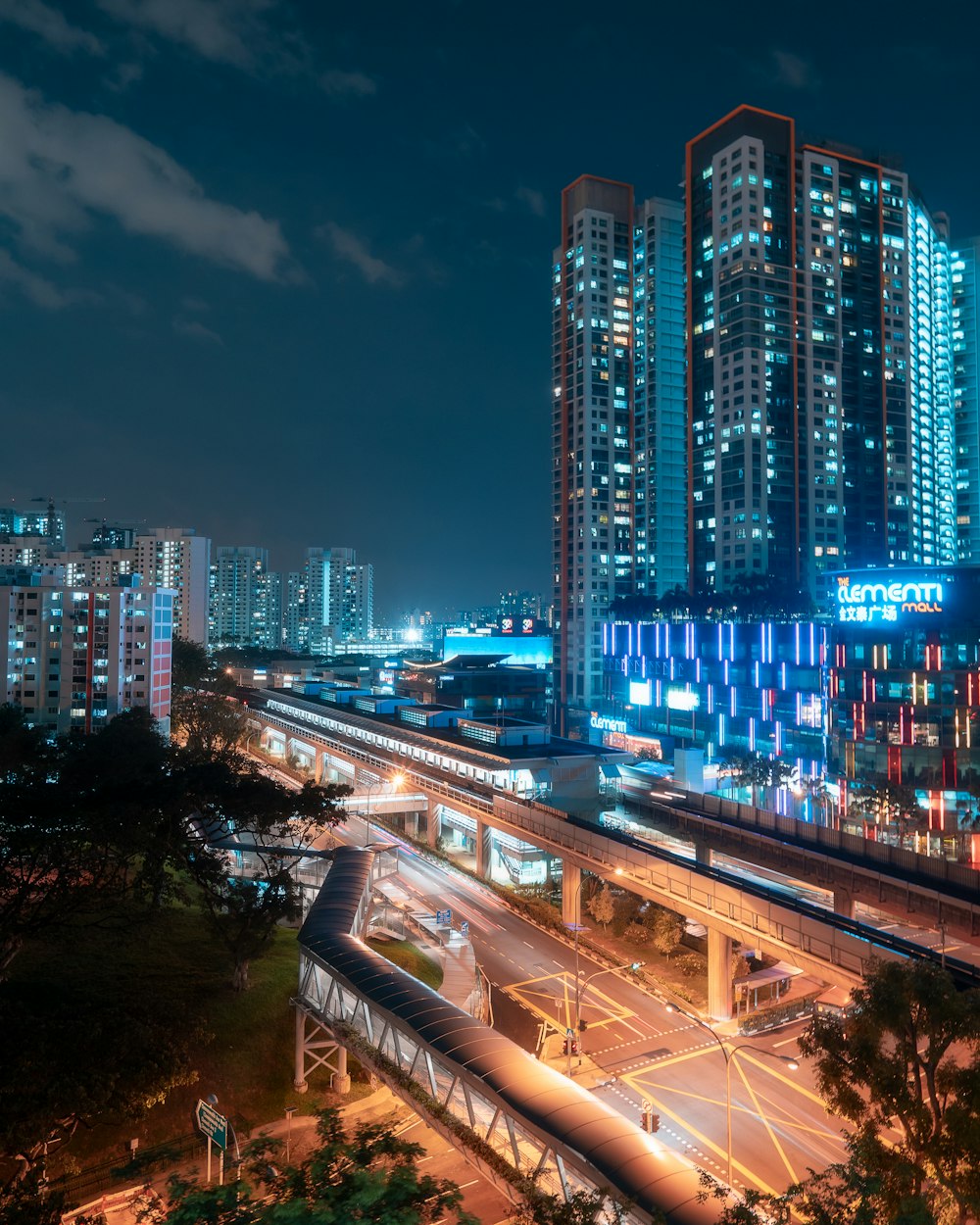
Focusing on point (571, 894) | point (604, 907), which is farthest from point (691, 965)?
point (571, 894)

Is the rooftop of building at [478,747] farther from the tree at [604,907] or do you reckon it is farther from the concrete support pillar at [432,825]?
the tree at [604,907]

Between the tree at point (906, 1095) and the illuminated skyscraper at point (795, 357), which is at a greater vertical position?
the illuminated skyscraper at point (795, 357)

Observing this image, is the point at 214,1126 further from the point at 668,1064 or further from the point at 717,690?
the point at 717,690

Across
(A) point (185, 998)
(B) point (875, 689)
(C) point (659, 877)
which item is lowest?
(A) point (185, 998)

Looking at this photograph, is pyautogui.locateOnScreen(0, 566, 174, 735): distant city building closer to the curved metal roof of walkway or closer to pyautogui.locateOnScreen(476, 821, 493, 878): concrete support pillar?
pyautogui.locateOnScreen(476, 821, 493, 878): concrete support pillar

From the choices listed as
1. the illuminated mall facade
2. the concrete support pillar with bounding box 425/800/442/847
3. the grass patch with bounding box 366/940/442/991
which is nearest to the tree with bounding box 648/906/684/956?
the grass patch with bounding box 366/940/442/991

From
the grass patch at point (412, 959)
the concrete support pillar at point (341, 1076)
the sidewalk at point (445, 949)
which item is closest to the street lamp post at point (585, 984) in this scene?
the sidewalk at point (445, 949)

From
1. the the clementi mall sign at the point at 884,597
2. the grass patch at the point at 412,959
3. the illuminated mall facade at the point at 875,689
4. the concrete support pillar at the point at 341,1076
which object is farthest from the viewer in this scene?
the the clementi mall sign at the point at 884,597
